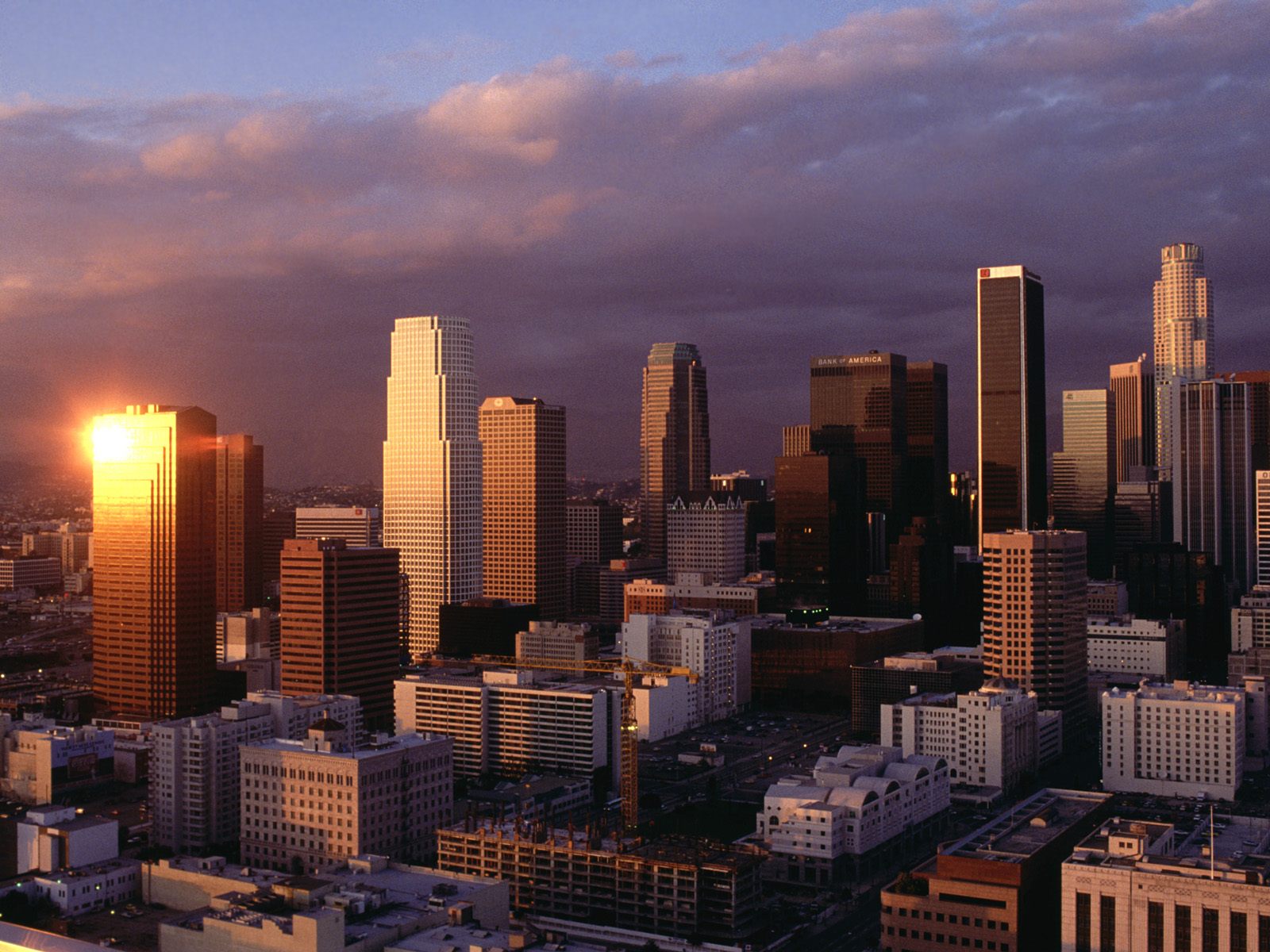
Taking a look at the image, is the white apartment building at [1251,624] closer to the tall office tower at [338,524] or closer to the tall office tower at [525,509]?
the tall office tower at [525,509]

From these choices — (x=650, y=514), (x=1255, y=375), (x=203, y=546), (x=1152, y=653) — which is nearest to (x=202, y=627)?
(x=203, y=546)

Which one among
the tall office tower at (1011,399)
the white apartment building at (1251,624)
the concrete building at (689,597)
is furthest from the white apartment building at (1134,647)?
the concrete building at (689,597)

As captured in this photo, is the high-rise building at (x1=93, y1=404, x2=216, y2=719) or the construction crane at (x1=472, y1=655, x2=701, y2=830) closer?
the construction crane at (x1=472, y1=655, x2=701, y2=830)

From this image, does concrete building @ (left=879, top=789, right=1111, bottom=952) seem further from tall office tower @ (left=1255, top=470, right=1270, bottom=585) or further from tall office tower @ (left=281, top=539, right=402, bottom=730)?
tall office tower @ (left=1255, top=470, right=1270, bottom=585)

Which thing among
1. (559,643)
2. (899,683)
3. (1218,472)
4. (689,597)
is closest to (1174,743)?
(899,683)

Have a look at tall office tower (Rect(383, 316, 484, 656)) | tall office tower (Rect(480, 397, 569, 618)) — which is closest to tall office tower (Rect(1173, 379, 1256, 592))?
tall office tower (Rect(480, 397, 569, 618))

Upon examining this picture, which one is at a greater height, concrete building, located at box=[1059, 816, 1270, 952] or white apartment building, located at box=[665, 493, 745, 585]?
white apartment building, located at box=[665, 493, 745, 585]
